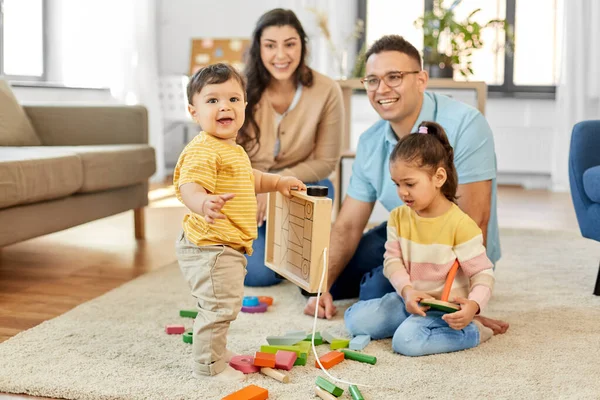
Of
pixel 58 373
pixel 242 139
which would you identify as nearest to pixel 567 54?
pixel 242 139

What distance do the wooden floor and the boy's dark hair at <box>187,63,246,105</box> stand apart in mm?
723

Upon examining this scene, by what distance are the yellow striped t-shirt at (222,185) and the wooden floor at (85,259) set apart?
1.67 ft

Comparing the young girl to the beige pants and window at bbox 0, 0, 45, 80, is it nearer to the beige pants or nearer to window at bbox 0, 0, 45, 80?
the beige pants

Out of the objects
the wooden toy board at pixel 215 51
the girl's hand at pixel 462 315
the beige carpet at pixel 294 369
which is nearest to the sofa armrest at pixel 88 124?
the beige carpet at pixel 294 369

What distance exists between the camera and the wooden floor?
2166 millimetres

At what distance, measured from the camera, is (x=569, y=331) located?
1.92 meters

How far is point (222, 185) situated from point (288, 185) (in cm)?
18

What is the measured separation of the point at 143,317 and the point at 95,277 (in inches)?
23.2

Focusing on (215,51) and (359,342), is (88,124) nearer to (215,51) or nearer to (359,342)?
(359,342)

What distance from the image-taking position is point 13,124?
2.95 m

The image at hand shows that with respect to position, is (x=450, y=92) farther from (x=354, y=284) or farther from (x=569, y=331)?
(x=569, y=331)

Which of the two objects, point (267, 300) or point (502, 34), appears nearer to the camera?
point (267, 300)

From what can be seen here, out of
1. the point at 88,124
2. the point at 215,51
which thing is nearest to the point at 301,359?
the point at 88,124

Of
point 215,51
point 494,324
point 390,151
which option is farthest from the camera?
point 215,51
